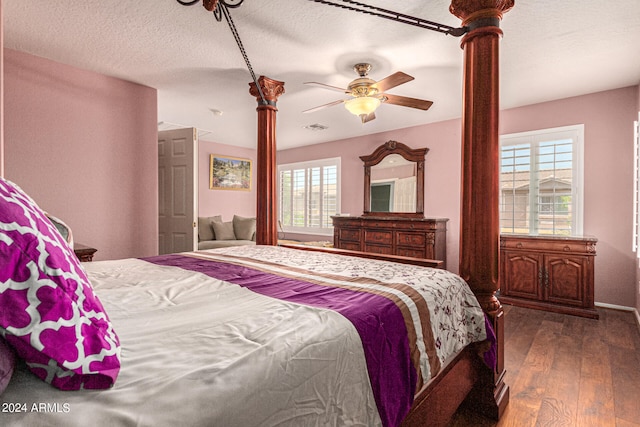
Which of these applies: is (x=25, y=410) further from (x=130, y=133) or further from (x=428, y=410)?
(x=130, y=133)

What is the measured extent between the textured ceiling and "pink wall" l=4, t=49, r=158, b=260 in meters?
0.19

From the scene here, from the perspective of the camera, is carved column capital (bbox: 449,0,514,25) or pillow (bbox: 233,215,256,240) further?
pillow (bbox: 233,215,256,240)

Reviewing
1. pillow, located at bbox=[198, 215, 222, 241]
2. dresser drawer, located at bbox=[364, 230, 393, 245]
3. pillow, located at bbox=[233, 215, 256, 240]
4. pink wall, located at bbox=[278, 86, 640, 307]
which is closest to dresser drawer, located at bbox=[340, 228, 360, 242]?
dresser drawer, located at bbox=[364, 230, 393, 245]

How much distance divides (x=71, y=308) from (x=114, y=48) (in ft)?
9.70

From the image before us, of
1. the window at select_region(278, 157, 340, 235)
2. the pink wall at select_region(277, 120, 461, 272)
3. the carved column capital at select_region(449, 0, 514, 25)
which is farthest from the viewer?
the window at select_region(278, 157, 340, 235)

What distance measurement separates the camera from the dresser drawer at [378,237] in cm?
481

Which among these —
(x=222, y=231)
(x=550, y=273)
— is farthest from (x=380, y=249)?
(x=222, y=231)

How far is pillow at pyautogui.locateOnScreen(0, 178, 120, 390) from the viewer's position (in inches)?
19.8

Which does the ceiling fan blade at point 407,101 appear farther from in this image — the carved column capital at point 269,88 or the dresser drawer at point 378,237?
the dresser drawer at point 378,237

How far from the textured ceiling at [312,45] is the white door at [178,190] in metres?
0.61

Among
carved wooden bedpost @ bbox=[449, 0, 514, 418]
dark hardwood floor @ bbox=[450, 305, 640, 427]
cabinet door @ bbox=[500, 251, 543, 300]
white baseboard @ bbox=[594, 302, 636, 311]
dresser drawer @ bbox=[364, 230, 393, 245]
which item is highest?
carved wooden bedpost @ bbox=[449, 0, 514, 418]

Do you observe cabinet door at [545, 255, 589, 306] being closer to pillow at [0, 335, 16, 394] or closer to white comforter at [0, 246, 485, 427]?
white comforter at [0, 246, 485, 427]

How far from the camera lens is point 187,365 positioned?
0.65 meters

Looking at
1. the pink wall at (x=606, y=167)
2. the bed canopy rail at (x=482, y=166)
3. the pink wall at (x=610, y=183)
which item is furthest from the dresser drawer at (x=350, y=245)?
the bed canopy rail at (x=482, y=166)
